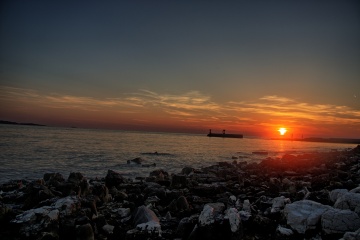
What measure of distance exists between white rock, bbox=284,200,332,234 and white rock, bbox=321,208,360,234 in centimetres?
24

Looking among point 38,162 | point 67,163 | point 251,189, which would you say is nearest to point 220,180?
point 251,189

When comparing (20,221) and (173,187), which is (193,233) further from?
(173,187)

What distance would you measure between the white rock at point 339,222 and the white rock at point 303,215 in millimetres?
239

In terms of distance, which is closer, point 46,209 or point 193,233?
point 193,233

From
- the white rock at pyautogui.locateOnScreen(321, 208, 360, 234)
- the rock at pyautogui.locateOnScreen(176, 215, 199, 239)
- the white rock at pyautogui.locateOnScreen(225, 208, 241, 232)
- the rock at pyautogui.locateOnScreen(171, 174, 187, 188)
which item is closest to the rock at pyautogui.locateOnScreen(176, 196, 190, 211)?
the rock at pyautogui.locateOnScreen(176, 215, 199, 239)

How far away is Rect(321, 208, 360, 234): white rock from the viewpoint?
5.78 meters

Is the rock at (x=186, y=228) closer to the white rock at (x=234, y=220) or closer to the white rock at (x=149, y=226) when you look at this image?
the white rock at (x=149, y=226)

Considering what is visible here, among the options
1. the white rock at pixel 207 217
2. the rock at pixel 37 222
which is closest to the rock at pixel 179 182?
the white rock at pixel 207 217

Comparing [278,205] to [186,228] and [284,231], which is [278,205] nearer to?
[284,231]

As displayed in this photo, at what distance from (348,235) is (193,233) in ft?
10.8

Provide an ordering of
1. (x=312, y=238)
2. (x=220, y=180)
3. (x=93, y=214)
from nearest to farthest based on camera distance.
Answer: (x=312, y=238)
(x=93, y=214)
(x=220, y=180)

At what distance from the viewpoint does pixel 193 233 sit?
21.0 ft

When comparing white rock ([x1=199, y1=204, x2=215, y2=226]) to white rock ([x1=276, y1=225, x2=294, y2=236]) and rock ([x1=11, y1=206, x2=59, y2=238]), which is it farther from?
rock ([x1=11, y1=206, x2=59, y2=238])

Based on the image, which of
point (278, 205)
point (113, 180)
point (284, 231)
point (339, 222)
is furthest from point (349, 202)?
point (113, 180)
